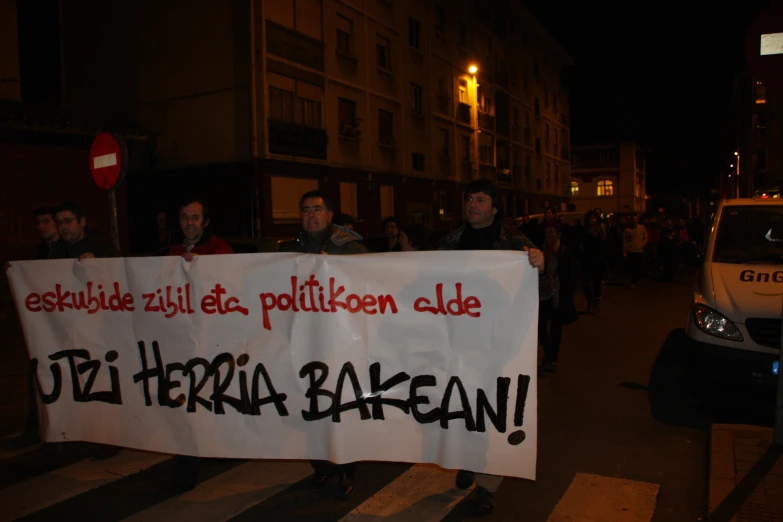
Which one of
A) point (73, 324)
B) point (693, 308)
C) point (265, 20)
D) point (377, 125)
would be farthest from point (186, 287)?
point (377, 125)

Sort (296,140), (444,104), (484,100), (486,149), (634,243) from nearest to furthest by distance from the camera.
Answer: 1. (634,243)
2. (296,140)
3. (444,104)
4. (484,100)
5. (486,149)

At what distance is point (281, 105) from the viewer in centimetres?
2100

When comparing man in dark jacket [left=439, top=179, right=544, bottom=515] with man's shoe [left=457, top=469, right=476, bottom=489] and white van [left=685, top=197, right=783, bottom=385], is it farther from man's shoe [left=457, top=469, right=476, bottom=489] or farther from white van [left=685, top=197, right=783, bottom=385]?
white van [left=685, top=197, right=783, bottom=385]

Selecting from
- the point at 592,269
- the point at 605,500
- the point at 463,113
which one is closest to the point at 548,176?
the point at 463,113

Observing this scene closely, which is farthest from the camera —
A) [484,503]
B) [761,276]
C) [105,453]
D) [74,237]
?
[761,276]

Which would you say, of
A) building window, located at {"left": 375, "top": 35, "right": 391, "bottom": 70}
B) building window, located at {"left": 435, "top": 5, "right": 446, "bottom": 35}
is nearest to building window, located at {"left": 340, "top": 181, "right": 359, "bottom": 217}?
building window, located at {"left": 375, "top": 35, "right": 391, "bottom": 70}

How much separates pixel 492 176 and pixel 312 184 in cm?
1691

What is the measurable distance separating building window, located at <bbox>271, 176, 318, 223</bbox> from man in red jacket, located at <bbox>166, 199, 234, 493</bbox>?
53.0 feet

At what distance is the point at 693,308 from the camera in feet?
20.5

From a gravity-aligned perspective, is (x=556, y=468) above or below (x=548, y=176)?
below

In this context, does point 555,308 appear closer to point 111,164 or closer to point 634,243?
point 111,164

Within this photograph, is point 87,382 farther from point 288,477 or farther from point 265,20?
point 265,20

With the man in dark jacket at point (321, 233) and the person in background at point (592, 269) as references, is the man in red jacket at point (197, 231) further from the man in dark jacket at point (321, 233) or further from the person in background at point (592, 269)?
the person in background at point (592, 269)

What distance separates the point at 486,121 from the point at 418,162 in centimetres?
925
